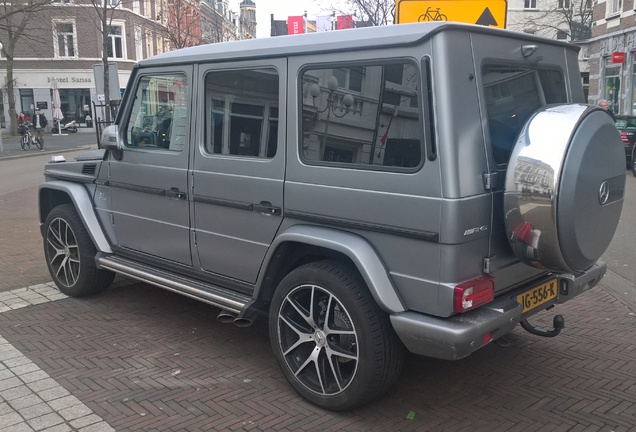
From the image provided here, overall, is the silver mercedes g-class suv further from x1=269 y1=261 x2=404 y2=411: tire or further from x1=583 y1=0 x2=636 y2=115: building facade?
x1=583 y1=0 x2=636 y2=115: building facade

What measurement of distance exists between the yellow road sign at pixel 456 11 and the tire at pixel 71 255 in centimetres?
412

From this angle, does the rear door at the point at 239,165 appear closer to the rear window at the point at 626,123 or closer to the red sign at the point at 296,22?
the rear window at the point at 626,123

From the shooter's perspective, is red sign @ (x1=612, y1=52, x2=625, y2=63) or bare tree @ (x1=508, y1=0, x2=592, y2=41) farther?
bare tree @ (x1=508, y1=0, x2=592, y2=41)

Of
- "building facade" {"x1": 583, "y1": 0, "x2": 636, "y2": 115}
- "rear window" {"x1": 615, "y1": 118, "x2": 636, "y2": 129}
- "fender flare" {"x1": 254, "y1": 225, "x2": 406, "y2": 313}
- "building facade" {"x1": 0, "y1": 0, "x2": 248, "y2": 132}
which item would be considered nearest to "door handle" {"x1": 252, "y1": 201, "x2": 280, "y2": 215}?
"fender flare" {"x1": 254, "y1": 225, "x2": 406, "y2": 313}

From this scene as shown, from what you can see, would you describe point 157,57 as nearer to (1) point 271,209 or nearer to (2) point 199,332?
(1) point 271,209

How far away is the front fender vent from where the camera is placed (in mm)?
5441

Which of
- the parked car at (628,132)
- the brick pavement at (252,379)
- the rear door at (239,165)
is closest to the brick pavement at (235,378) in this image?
the brick pavement at (252,379)

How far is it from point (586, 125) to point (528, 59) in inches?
27.8

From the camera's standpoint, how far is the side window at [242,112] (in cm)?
397

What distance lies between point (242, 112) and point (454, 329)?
2068 mm

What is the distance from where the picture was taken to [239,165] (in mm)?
4129

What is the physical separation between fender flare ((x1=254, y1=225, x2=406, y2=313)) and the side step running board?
2.28ft

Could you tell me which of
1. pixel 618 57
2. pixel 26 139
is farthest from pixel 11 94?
pixel 618 57

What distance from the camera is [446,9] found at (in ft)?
22.2
